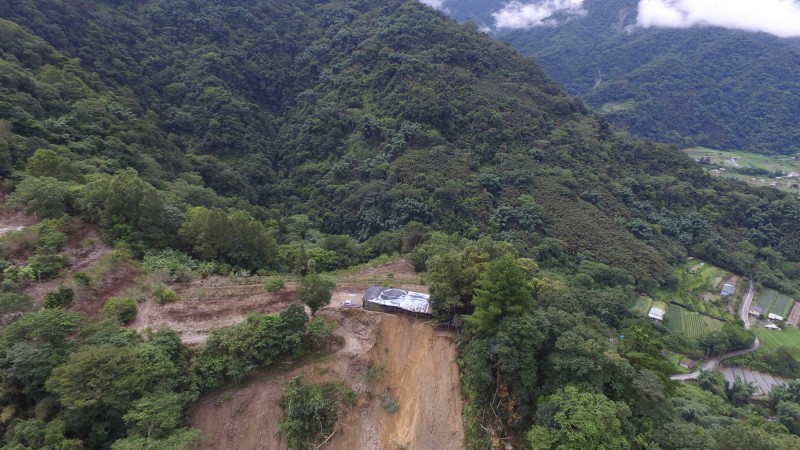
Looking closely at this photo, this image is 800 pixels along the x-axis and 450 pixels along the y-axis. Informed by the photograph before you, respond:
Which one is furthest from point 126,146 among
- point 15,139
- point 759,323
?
point 759,323

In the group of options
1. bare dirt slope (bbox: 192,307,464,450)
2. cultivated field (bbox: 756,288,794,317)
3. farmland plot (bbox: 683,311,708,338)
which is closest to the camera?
bare dirt slope (bbox: 192,307,464,450)

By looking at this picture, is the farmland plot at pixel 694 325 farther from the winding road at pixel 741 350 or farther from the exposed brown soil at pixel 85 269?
the exposed brown soil at pixel 85 269

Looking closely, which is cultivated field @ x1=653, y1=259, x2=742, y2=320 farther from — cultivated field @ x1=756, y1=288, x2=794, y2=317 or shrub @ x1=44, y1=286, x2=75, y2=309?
shrub @ x1=44, y1=286, x2=75, y2=309

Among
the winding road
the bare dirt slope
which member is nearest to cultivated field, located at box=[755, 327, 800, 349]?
the winding road

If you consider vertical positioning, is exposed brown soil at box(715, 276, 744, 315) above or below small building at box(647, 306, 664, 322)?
above

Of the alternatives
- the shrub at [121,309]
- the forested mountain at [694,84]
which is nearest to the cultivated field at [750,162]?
the forested mountain at [694,84]

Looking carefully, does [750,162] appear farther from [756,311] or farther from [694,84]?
[756,311]

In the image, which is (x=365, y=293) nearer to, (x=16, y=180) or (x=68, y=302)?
(x=68, y=302)
